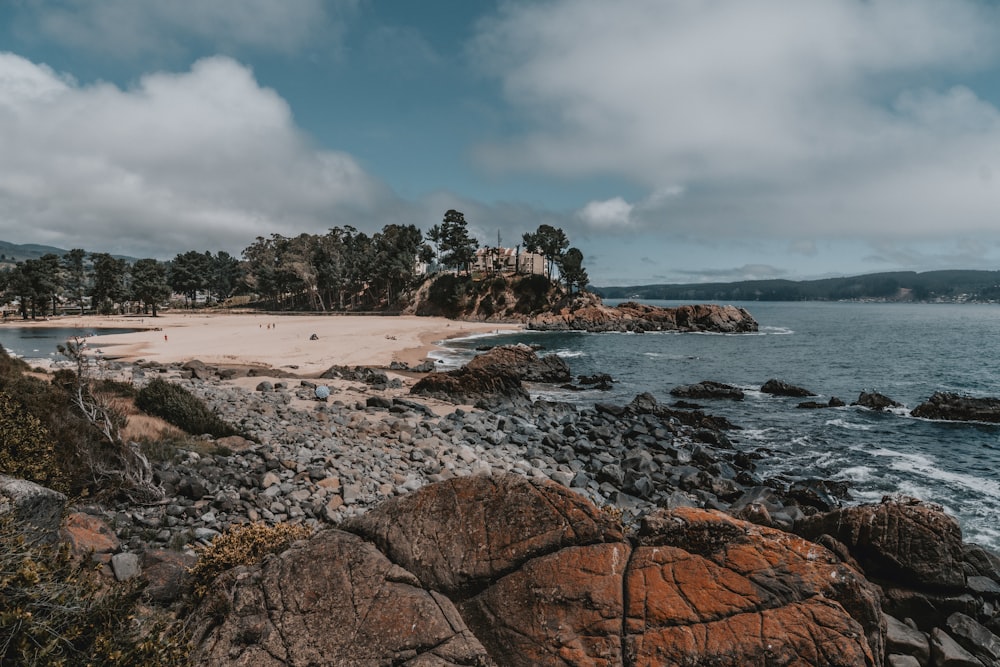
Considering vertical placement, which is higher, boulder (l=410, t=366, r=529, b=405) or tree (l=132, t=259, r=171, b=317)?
tree (l=132, t=259, r=171, b=317)

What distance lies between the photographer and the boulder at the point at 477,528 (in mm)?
5691

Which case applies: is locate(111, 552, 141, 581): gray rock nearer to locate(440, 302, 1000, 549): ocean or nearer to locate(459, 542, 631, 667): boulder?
locate(459, 542, 631, 667): boulder

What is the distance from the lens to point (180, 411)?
16.7 metres

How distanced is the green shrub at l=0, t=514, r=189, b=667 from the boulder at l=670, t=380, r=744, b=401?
118 feet

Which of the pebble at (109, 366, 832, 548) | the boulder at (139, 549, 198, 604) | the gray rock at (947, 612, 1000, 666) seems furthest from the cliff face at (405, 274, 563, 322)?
the boulder at (139, 549, 198, 604)

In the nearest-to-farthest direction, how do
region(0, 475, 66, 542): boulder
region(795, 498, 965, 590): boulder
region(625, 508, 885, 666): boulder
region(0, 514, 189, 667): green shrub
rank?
region(0, 514, 189, 667): green shrub → region(625, 508, 885, 666): boulder → region(0, 475, 66, 542): boulder → region(795, 498, 965, 590): boulder

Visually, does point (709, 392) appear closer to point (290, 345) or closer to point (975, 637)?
point (975, 637)

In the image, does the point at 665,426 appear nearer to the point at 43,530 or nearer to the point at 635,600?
the point at 635,600

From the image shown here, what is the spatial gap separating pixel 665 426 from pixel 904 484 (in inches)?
413

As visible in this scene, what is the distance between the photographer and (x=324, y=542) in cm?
591

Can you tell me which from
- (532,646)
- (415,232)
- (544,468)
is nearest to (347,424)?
(544,468)

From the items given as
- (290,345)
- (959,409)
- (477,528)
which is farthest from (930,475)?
(290,345)

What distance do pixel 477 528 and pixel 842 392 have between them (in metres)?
42.7

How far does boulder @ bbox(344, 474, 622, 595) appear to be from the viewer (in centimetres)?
569
